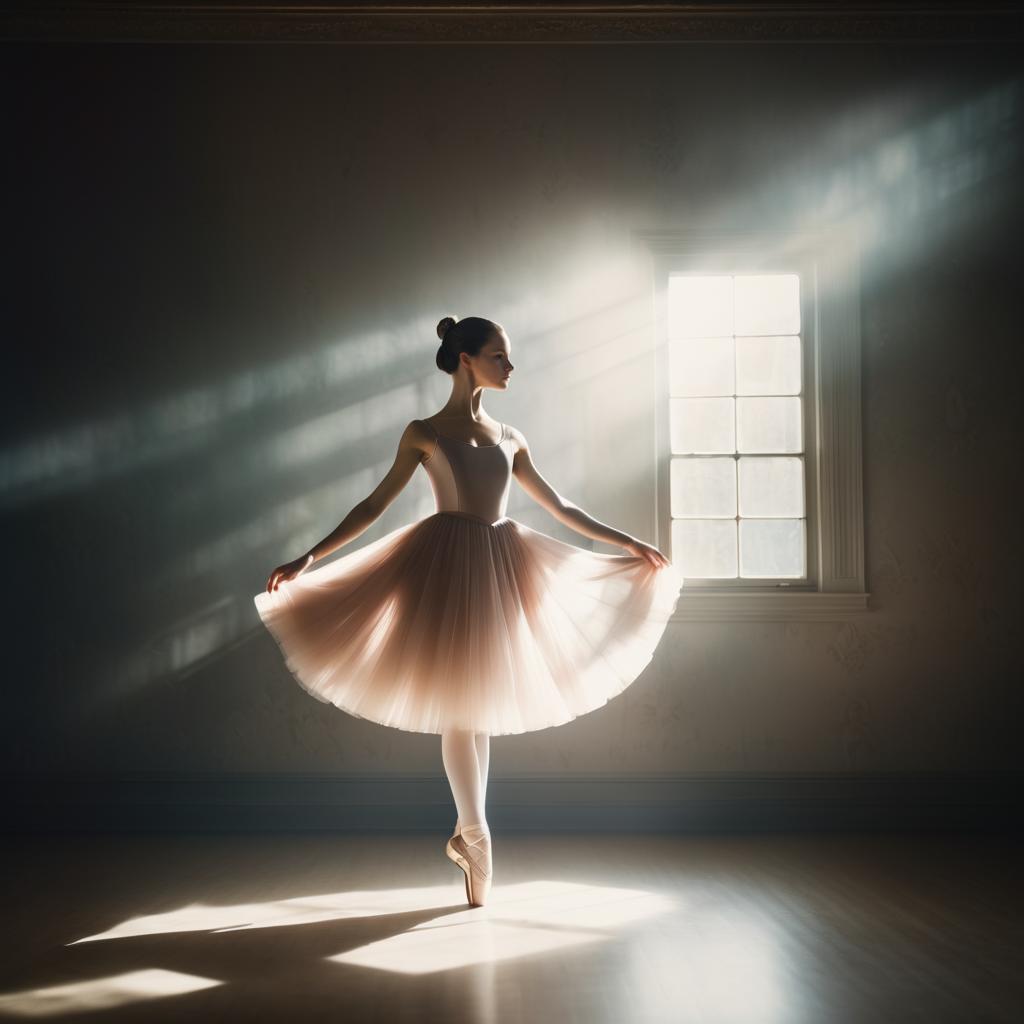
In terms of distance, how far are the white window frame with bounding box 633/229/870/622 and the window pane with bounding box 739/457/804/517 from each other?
0.05 metres

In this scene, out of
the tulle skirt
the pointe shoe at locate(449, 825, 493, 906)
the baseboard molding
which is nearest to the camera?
the tulle skirt

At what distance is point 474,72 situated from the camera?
3756 mm

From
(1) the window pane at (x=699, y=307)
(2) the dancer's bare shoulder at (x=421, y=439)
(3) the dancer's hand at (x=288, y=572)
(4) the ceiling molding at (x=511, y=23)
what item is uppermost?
(4) the ceiling molding at (x=511, y=23)

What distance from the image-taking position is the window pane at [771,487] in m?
3.81

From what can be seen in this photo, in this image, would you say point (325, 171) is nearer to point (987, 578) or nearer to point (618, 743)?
point (618, 743)

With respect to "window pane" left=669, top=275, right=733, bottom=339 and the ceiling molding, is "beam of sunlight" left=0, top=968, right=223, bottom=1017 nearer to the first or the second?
"window pane" left=669, top=275, right=733, bottom=339

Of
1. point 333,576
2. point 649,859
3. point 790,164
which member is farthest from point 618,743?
point 790,164

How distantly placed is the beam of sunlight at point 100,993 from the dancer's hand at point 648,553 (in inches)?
63.5

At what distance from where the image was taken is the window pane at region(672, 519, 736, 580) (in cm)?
379

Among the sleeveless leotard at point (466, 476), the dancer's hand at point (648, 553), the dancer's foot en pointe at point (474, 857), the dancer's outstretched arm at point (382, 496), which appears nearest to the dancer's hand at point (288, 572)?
the dancer's outstretched arm at point (382, 496)

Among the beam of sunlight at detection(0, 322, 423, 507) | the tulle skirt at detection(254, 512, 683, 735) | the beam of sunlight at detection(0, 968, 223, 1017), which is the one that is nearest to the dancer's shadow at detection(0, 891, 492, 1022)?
the beam of sunlight at detection(0, 968, 223, 1017)

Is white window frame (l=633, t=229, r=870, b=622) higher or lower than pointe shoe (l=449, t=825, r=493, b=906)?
higher

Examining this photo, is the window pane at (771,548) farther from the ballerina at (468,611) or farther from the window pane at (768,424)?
the ballerina at (468,611)

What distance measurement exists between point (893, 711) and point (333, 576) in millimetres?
2250
